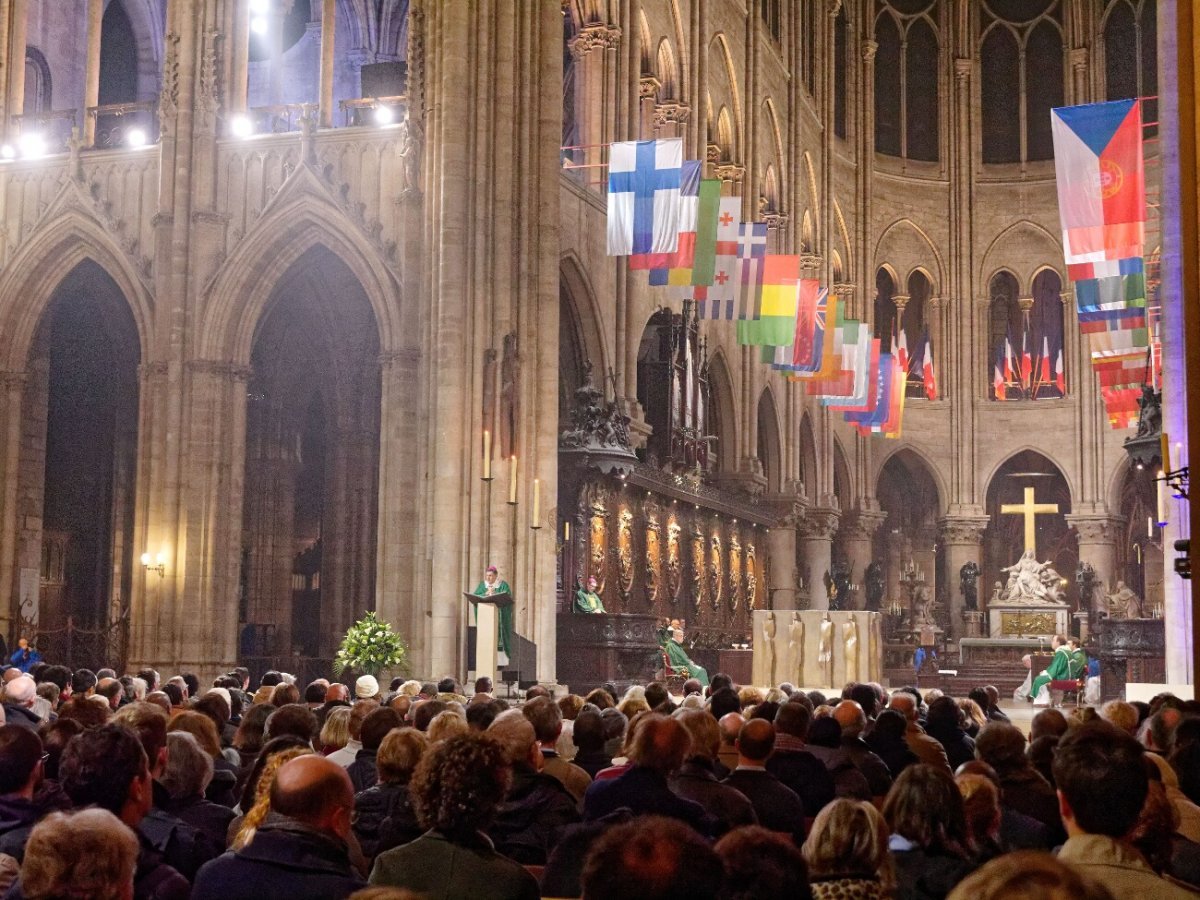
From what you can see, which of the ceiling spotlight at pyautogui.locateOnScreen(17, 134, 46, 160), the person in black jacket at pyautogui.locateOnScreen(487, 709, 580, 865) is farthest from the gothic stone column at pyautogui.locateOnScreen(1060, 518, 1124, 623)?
the person in black jacket at pyautogui.locateOnScreen(487, 709, 580, 865)

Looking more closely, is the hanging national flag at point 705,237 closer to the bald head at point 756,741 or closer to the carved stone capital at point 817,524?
the bald head at point 756,741

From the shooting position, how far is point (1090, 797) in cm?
381

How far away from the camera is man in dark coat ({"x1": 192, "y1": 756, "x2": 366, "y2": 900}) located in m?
4.27

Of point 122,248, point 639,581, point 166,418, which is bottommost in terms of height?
point 639,581

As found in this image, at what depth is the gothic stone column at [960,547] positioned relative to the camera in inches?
1935

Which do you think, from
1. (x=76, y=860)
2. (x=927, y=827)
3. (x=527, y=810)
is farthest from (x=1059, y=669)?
(x=76, y=860)

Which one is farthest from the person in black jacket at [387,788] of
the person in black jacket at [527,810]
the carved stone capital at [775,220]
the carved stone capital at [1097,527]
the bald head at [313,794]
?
the carved stone capital at [1097,527]

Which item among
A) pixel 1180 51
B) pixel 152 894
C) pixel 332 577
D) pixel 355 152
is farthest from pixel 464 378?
pixel 152 894

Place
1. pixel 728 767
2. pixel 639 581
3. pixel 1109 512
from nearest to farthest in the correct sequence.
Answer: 1. pixel 728 767
2. pixel 639 581
3. pixel 1109 512

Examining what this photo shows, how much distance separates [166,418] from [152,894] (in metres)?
22.1

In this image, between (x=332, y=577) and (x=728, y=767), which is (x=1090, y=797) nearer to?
(x=728, y=767)

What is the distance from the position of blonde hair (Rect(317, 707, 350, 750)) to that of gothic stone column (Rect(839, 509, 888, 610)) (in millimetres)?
40484

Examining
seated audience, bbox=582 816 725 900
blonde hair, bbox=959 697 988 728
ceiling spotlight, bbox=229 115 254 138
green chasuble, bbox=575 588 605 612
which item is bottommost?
blonde hair, bbox=959 697 988 728

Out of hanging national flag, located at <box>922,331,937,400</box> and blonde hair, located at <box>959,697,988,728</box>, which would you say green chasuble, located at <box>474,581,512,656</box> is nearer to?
blonde hair, located at <box>959,697,988,728</box>
